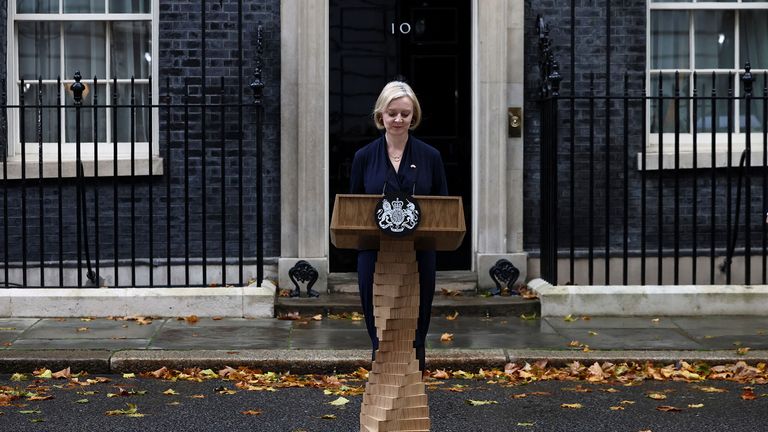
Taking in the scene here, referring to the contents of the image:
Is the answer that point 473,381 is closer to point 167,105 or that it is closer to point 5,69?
point 167,105

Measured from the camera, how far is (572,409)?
7.11 meters

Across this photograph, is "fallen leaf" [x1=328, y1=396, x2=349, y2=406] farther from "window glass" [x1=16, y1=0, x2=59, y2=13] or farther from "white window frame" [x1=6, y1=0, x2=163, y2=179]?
"window glass" [x1=16, y1=0, x2=59, y2=13]

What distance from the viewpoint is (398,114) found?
19.3 feet

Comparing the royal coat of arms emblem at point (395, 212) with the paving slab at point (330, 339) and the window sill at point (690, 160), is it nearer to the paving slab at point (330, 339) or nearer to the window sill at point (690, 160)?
the paving slab at point (330, 339)

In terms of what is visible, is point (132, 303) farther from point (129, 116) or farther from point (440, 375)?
point (440, 375)

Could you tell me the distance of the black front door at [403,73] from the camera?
36.3 feet

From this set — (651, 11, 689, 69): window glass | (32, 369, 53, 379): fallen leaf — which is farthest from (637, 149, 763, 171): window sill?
(32, 369, 53, 379): fallen leaf

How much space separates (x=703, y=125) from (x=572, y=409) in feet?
16.5

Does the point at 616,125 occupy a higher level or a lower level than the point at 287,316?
higher

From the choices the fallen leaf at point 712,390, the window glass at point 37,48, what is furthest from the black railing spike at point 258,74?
the fallen leaf at point 712,390

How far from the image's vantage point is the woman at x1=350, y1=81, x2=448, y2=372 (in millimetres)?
5887

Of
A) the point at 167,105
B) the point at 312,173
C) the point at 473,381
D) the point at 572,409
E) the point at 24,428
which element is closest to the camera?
the point at 24,428

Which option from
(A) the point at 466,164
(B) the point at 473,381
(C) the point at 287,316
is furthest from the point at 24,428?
(A) the point at 466,164

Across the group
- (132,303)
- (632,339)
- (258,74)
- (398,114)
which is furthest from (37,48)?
(398,114)
